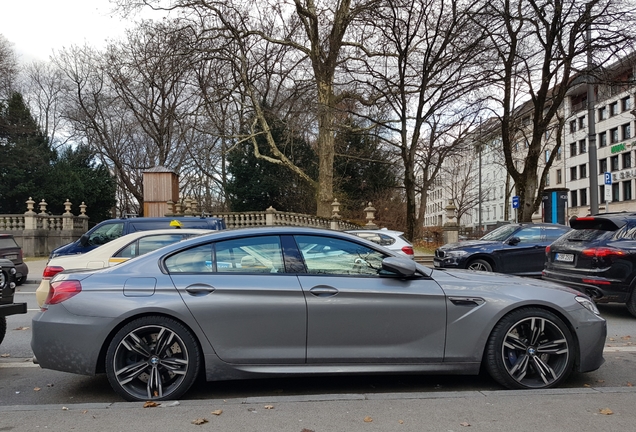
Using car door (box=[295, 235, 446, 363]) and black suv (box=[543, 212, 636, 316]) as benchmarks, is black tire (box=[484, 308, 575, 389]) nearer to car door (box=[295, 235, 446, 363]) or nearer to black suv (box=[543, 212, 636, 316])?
car door (box=[295, 235, 446, 363])

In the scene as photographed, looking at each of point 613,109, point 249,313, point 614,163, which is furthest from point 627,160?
point 249,313

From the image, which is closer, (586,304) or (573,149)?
(586,304)

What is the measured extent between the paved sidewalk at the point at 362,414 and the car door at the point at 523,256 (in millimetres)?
9071

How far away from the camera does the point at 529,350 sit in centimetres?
461

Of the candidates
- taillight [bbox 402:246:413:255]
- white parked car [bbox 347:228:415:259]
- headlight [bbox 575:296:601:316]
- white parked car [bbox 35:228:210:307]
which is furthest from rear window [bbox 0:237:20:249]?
headlight [bbox 575:296:601:316]

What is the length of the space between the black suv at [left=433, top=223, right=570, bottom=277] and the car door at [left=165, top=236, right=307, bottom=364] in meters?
9.22

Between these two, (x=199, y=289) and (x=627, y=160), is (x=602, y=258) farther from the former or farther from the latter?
(x=627, y=160)

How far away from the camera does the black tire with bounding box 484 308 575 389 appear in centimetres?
456

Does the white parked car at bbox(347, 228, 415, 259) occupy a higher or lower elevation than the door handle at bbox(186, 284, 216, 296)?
higher

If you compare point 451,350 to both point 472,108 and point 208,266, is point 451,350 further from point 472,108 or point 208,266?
point 472,108

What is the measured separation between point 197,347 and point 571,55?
17749 millimetres

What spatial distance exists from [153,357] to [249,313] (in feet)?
2.76

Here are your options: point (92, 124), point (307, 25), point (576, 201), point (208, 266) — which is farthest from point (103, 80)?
point (576, 201)

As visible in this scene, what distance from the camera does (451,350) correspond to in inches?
179
